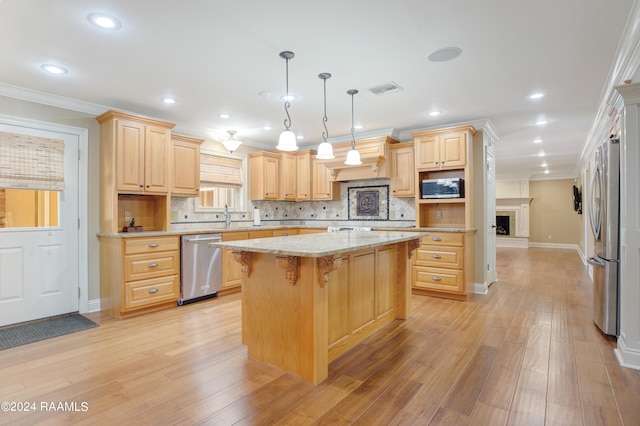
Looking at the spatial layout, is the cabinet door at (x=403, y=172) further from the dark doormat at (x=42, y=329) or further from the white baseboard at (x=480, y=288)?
the dark doormat at (x=42, y=329)

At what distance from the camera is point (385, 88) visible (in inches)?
140

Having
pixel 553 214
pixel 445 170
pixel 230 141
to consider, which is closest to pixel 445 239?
pixel 445 170

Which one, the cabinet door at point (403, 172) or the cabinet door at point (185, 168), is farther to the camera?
the cabinet door at point (403, 172)

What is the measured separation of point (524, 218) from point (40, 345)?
12.5m

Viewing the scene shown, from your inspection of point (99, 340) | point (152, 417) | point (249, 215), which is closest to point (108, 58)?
point (99, 340)

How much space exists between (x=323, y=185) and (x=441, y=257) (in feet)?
8.04

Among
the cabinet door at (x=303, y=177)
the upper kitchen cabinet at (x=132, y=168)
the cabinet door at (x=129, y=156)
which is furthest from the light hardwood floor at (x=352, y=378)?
the cabinet door at (x=303, y=177)

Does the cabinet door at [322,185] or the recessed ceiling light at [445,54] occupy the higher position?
the recessed ceiling light at [445,54]

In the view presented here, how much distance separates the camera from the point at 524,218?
1116cm

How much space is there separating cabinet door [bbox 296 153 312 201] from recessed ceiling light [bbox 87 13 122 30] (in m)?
4.03

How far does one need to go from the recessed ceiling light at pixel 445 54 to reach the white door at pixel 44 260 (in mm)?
4036

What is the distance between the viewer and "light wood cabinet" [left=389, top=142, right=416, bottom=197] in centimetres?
518

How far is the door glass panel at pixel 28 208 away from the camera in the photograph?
137 inches

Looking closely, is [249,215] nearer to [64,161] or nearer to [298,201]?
[298,201]
